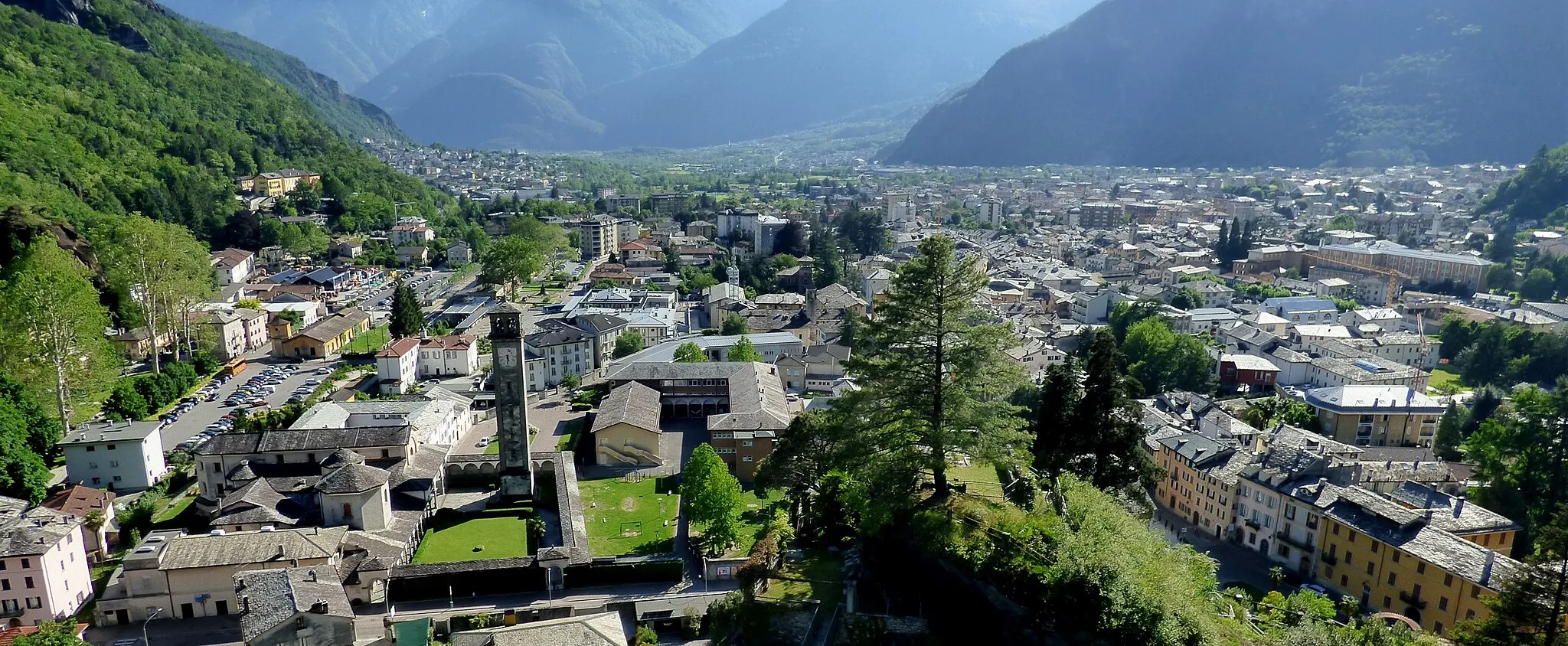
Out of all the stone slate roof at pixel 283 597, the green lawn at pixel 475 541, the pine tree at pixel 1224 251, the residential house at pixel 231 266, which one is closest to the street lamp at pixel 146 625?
the stone slate roof at pixel 283 597

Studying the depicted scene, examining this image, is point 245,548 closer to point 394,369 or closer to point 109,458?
point 109,458

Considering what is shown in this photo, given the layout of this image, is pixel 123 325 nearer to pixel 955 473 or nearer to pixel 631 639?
pixel 631 639

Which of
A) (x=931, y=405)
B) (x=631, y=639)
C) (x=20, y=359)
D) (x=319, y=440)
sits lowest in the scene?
(x=631, y=639)

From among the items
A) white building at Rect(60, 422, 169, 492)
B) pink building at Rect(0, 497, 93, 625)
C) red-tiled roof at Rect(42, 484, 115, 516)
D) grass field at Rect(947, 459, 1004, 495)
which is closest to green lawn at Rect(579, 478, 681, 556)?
grass field at Rect(947, 459, 1004, 495)

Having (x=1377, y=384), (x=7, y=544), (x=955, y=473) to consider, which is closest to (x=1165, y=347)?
(x=1377, y=384)

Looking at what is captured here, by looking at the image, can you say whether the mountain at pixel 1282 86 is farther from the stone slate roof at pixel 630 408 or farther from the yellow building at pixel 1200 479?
the stone slate roof at pixel 630 408

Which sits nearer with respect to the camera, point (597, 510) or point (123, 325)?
point (597, 510)

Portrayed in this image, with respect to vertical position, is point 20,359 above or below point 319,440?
above
